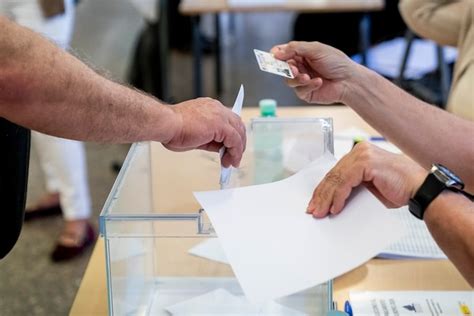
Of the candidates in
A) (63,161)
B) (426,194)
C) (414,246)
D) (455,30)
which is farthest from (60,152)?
(426,194)

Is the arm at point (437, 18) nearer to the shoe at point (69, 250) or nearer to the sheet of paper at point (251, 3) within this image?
the sheet of paper at point (251, 3)

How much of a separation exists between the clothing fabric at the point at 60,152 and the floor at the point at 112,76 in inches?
6.8

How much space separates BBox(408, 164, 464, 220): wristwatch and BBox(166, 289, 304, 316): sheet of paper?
26cm

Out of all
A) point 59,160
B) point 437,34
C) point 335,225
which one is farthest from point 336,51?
point 59,160

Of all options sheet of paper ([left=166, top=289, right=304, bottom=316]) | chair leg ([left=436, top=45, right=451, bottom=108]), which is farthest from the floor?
chair leg ([left=436, top=45, right=451, bottom=108])

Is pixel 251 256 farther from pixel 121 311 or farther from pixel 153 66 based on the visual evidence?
pixel 153 66

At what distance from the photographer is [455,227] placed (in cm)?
Answer: 92

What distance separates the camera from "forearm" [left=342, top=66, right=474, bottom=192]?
1.37m

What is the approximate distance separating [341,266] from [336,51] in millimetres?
645

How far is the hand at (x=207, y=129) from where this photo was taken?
3.41 feet

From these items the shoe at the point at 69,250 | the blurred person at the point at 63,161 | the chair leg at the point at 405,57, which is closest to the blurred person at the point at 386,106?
the blurred person at the point at 63,161

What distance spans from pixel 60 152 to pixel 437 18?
133 cm

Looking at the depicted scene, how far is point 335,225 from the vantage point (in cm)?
Result: 97

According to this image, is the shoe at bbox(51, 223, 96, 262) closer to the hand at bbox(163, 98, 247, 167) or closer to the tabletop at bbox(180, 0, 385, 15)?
the tabletop at bbox(180, 0, 385, 15)
